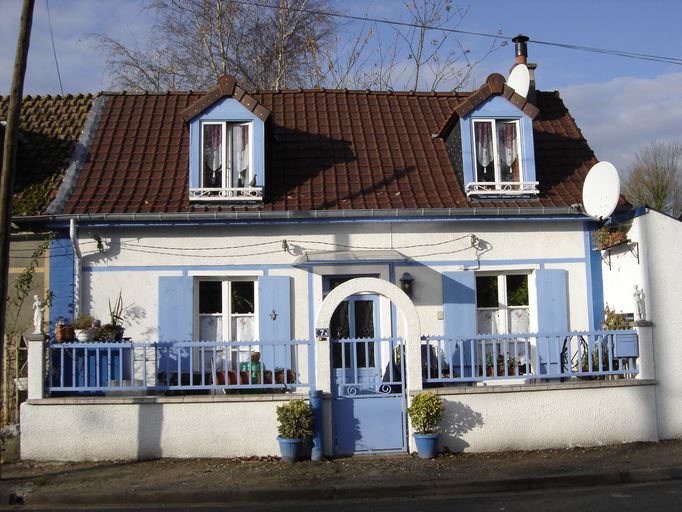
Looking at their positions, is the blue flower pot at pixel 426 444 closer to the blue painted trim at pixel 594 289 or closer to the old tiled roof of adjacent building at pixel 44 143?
the blue painted trim at pixel 594 289

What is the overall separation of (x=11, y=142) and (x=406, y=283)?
248 inches

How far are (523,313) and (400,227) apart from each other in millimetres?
2621

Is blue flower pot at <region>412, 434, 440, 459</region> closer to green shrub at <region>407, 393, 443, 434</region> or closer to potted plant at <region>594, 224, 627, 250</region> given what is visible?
green shrub at <region>407, 393, 443, 434</region>

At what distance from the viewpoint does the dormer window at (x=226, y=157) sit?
13.2m

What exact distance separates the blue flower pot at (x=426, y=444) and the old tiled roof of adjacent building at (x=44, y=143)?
7170 millimetres

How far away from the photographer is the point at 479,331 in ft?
43.0

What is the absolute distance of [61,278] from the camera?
12.3m

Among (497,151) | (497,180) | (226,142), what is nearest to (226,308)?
(226,142)

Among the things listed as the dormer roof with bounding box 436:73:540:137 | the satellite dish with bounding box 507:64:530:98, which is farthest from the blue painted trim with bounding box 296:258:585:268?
the satellite dish with bounding box 507:64:530:98

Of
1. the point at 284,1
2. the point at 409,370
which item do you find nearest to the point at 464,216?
the point at 409,370

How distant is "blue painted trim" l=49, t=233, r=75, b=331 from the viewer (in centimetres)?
1227

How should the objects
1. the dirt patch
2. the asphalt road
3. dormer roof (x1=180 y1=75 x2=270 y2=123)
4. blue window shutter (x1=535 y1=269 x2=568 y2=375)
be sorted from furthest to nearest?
1. dormer roof (x1=180 y1=75 x2=270 y2=123)
2. blue window shutter (x1=535 y1=269 x2=568 y2=375)
3. the dirt patch
4. the asphalt road

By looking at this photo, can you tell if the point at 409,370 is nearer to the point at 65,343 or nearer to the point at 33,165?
the point at 65,343

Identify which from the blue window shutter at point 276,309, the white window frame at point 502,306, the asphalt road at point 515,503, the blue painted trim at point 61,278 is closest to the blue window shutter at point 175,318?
the blue window shutter at point 276,309
